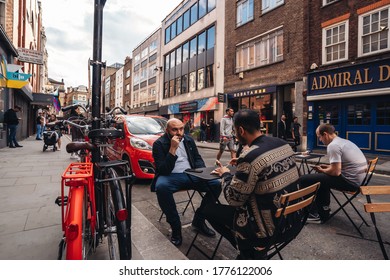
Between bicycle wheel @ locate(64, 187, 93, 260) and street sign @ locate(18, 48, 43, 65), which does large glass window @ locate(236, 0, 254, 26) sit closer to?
street sign @ locate(18, 48, 43, 65)

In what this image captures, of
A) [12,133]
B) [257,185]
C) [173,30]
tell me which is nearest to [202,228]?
[257,185]

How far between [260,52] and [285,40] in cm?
209

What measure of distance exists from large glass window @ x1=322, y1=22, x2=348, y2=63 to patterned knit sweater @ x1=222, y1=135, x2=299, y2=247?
480 inches

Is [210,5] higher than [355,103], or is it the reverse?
[210,5]

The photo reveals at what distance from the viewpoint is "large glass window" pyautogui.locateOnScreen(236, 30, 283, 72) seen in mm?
14578

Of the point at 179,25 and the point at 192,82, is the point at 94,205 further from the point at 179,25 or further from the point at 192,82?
the point at 179,25

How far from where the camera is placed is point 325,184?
3.39 meters

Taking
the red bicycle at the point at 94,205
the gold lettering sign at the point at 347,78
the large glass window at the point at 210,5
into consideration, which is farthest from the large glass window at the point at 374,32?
the large glass window at the point at 210,5

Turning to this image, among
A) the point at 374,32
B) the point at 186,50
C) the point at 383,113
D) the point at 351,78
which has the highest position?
the point at 186,50

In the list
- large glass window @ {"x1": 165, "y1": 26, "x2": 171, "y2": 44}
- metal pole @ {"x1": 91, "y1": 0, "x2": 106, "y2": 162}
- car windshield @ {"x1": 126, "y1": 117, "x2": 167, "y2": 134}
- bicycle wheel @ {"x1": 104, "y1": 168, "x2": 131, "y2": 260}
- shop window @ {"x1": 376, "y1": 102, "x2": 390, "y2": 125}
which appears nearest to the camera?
bicycle wheel @ {"x1": 104, "y1": 168, "x2": 131, "y2": 260}

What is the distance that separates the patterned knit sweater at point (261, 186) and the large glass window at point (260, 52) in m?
14.3

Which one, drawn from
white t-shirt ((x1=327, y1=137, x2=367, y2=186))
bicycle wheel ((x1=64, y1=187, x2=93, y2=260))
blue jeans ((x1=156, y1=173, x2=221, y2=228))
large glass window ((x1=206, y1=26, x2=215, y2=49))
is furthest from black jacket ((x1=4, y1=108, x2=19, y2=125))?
large glass window ((x1=206, y1=26, x2=215, y2=49))
